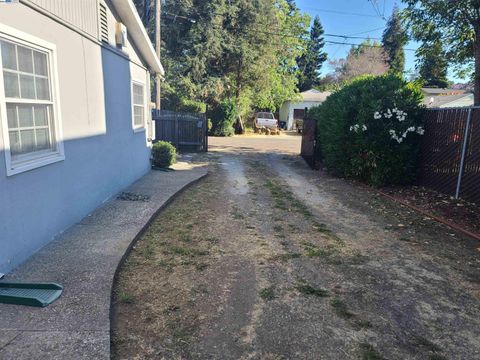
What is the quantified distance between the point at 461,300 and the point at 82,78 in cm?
564

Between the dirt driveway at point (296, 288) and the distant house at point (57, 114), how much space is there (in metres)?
1.15

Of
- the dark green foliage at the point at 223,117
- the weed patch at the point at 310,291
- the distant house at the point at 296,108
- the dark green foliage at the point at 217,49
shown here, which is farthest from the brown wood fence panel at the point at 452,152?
the distant house at the point at 296,108

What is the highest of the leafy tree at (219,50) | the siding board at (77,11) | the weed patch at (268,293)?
the leafy tree at (219,50)

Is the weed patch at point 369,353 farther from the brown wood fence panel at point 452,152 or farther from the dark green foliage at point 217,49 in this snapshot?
the dark green foliage at point 217,49

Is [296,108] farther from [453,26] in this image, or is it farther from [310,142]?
[453,26]

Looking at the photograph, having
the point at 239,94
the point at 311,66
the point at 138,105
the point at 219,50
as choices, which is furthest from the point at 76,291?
the point at 311,66

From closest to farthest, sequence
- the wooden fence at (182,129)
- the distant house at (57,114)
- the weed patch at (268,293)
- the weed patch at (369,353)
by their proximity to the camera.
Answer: the weed patch at (369,353)
the weed patch at (268,293)
the distant house at (57,114)
the wooden fence at (182,129)

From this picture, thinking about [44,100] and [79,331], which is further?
[44,100]

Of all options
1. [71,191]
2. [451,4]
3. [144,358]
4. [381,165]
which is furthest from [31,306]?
[451,4]

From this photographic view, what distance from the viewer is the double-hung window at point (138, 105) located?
346 inches

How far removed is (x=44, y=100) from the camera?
434cm

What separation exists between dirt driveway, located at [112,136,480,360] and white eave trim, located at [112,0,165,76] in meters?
4.18

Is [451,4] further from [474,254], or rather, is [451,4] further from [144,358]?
[144,358]

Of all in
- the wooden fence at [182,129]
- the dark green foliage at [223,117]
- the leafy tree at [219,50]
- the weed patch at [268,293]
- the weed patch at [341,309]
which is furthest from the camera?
the dark green foliage at [223,117]
